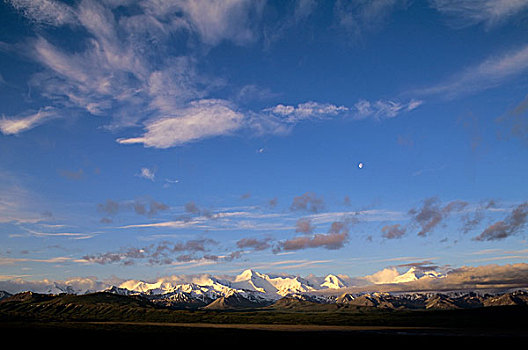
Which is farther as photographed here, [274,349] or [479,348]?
[479,348]

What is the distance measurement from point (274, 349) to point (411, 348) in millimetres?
61661

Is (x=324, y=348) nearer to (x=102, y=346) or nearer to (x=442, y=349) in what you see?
(x=442, y=349)

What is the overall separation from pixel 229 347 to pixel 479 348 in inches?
4349

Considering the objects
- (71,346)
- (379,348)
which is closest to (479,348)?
(379,348)

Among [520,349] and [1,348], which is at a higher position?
[1,348]

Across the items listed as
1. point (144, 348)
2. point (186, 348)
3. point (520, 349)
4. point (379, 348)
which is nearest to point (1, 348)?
point (144, 348)

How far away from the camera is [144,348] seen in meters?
169

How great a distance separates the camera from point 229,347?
574 feet

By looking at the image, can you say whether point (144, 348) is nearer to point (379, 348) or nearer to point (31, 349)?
point (31, 349)

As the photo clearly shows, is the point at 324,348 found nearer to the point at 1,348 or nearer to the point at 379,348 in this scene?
the point at 379,348

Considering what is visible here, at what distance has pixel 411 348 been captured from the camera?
178m

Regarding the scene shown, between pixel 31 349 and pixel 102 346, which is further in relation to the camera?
pixel 102 346

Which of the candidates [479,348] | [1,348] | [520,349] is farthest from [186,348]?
[520,349]

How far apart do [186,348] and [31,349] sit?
60156 millimetres
